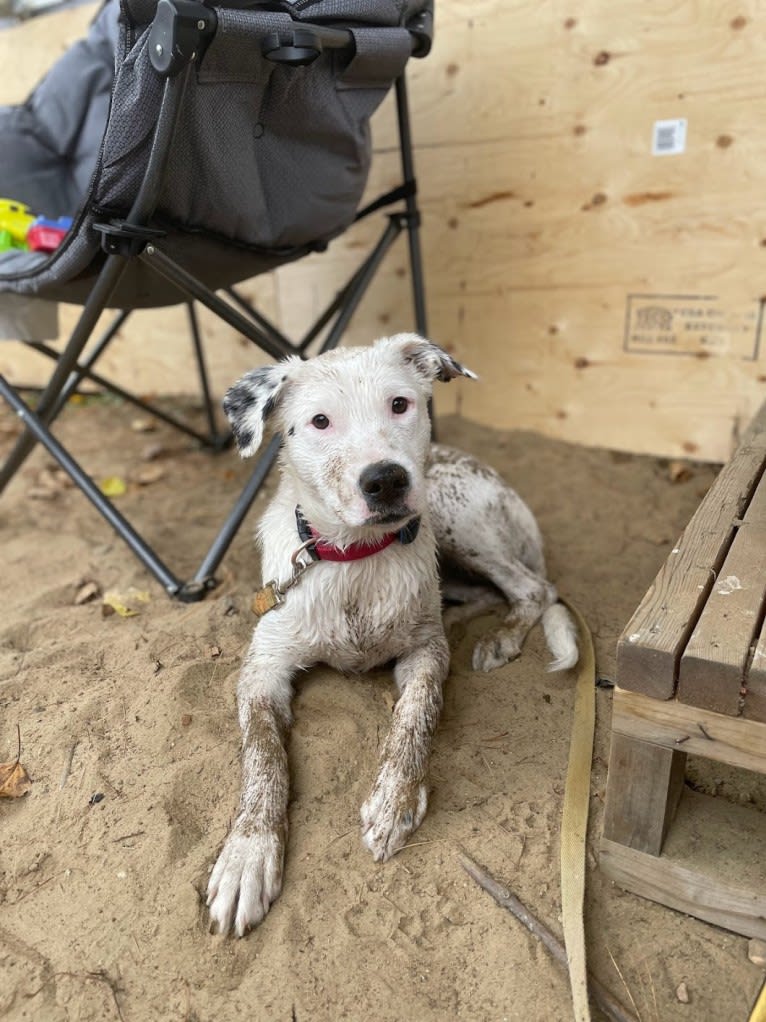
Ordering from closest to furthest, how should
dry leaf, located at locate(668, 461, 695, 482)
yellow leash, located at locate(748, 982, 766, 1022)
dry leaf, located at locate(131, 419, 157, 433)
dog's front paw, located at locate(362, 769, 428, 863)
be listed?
yellow leash, located at locate(748, 982, 766, 1022) < dog's front paw, located at locate(362, 769, 428, 863) < dry leaf, located at locate(668, 461, 695, 482) < dry leaf, located at locate(131, 419, 157, 433)

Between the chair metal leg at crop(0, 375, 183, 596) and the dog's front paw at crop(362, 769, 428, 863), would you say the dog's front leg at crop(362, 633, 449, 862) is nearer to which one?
the dog's front paw at crop(362, 769, 428, 863)

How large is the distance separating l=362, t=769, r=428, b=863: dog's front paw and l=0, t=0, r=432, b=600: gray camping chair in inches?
45.5

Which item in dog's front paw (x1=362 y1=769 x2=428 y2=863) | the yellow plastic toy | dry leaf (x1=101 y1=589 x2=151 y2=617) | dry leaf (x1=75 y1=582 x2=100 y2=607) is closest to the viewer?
dog's front paw (x1=362 y1=769 x2=428 y2=863)

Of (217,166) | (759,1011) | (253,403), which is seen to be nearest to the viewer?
(759,1011)

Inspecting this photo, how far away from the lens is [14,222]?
2.94m

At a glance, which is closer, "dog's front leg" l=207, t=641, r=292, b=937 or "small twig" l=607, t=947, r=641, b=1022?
"small twig" l=607, t=947, r=641, b=1022

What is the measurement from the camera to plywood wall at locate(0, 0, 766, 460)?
3.16 metres

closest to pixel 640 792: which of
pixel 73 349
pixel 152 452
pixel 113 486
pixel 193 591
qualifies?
pixel 193 591

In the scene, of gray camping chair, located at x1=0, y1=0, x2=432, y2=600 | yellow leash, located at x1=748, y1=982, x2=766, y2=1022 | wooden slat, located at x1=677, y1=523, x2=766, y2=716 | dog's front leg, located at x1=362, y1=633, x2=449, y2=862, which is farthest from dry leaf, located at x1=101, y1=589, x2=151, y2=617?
yellow leash, located at x1=748, y1=982, x2=766, y2=1022

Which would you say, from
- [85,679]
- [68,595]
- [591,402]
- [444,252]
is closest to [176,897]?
[85,679]

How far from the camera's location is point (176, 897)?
63.3 inches

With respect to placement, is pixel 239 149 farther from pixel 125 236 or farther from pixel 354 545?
pixel 354 545

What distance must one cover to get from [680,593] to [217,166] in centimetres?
179

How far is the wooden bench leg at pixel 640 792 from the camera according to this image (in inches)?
58.4
